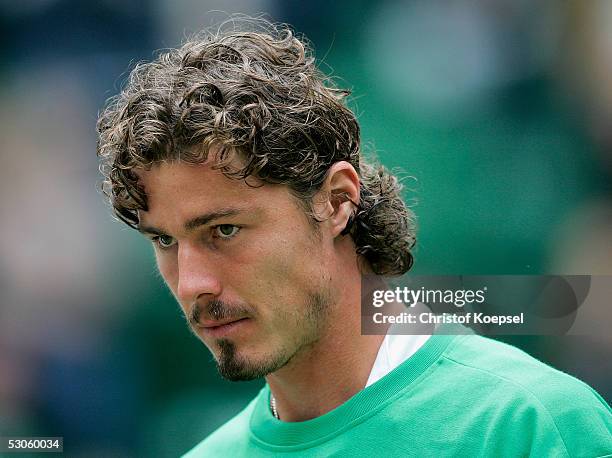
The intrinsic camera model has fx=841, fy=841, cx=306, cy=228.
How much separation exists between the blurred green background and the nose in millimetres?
1137

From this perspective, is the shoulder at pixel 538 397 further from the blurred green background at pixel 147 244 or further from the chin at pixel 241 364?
the blurred green background at pixel 147 244

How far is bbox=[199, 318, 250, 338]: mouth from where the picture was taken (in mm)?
1300

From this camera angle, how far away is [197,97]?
1.36 metres

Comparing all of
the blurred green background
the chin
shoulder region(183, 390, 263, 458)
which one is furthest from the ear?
the blurred green background

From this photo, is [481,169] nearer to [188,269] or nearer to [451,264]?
[451,264]

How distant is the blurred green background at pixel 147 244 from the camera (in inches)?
94.3

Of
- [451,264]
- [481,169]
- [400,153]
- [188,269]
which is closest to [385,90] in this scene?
[400,153]

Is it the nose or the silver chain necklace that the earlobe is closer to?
the nose

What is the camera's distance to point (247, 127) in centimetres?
133

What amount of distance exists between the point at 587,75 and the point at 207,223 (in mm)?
1643

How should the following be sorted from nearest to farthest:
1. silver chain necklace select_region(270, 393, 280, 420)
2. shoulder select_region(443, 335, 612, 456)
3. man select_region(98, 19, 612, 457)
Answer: shoulder select_region(443, 335, 612, 456), man select_region(98, 19, 612, 457), silver chain necklace select_region(270, 393, 280, 420)

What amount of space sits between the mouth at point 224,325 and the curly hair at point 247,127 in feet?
0.70

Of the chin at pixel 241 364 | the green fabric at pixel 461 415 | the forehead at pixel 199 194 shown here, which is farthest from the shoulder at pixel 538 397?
the forehead at pixel 199 194

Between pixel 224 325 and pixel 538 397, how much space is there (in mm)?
476
